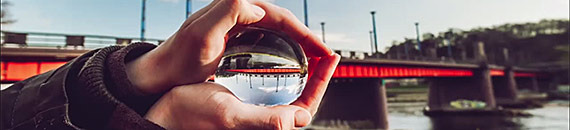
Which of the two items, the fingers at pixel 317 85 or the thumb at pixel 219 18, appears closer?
the thumb at pixel 219 18

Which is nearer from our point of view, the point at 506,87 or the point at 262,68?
the point at 262,68

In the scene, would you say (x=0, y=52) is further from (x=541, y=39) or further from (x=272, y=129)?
(x=541, y=39)

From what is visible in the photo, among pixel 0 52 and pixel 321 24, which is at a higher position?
pixel 321 24

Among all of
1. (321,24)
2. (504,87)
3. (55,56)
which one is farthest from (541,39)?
(55,56)

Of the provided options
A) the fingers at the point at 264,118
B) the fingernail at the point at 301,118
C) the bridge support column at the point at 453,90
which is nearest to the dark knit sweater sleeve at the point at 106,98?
the fingers at the point at 264,118

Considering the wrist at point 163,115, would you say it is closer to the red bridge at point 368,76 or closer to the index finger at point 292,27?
the index finger at point 292,27

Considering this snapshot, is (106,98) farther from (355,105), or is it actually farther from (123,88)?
(355,105)

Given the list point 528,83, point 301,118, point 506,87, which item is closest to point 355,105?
point 301,118
